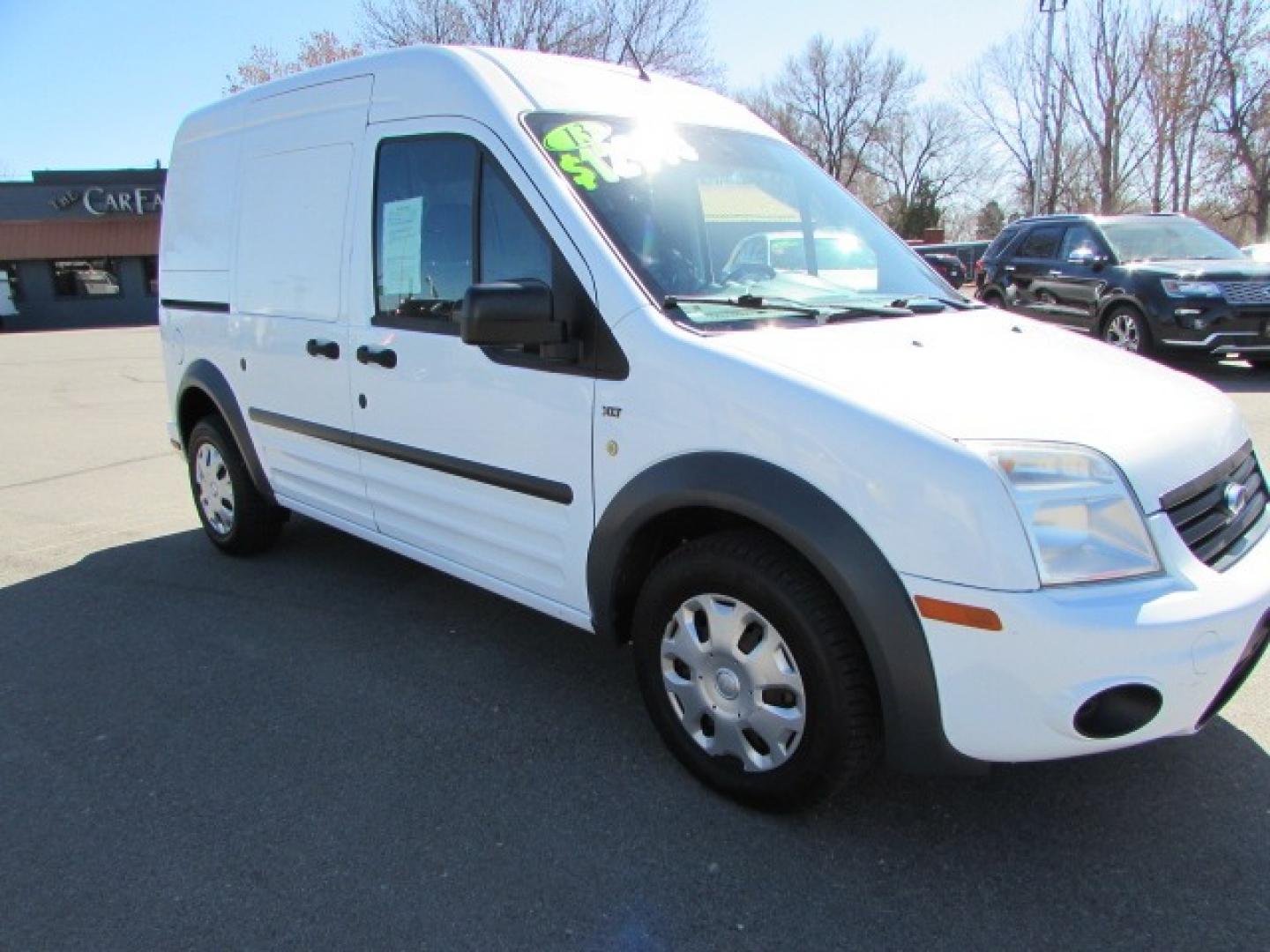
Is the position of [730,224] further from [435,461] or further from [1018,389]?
[435,461]

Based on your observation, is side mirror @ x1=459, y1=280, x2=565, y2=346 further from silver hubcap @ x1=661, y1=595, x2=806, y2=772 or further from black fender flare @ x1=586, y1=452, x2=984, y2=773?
silver hubcap @ x1=661, y1=595, x2=806, y2=772

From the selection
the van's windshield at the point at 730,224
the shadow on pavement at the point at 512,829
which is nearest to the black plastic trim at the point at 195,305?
the shadow on pavement at the point at 512,829

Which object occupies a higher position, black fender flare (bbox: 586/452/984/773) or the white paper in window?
the white paper in window

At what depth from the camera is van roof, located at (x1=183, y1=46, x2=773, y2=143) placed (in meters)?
3.11

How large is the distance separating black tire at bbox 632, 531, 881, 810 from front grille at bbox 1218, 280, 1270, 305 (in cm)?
923

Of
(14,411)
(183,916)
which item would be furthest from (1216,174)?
(183,916)

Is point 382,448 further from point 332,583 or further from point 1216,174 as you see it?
point 1216,174

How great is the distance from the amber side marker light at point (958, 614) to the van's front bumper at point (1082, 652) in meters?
0.01

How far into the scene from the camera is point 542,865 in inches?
98.0

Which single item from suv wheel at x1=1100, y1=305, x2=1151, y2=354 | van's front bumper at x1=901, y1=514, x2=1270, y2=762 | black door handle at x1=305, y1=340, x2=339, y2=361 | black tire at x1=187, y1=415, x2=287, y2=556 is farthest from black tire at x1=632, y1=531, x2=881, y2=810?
suv wheel at x1=1100, y1=305, x2=1151, y2=354

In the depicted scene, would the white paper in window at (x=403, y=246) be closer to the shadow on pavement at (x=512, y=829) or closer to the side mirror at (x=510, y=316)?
the side mirror at (x=510, y=316)

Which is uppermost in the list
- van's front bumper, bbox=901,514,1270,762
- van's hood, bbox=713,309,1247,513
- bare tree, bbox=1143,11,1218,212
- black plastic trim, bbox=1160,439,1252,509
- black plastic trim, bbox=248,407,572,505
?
bare tree, bbox=1143,11,1218,212

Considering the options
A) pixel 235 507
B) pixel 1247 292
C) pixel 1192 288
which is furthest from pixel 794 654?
pixel 1247 292

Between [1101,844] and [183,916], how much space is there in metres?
2.39
